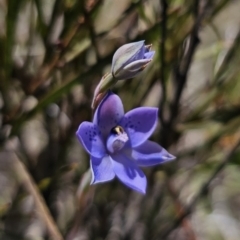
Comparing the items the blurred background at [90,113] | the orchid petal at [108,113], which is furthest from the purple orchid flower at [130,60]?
the blurred background at [90,113]

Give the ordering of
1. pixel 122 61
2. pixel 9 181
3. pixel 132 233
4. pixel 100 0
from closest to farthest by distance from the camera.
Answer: pixel 122 61 → pixel 100 0 → pixel 132 233 → pixel 9 181

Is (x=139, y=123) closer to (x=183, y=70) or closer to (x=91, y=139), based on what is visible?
(x=91, y=139)

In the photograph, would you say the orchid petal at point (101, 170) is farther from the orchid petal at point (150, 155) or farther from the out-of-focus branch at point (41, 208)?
the out-of-focus branch at point (41, 208)

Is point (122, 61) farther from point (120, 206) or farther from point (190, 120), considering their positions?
point (120, 206)

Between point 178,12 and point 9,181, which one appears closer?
point 178,12

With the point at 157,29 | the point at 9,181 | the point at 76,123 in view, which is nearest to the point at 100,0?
the point at 157,29

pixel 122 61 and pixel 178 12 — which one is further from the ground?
pixel 122 61

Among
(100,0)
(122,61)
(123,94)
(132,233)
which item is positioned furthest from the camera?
(132,233)
